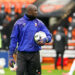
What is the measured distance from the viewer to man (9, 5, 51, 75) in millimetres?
6305

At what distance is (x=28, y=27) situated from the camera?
6.30m

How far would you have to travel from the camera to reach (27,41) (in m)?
6.31

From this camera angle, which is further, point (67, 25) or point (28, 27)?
point (67, 25)

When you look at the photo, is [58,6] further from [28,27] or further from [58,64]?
[28,27]

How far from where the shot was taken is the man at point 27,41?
20.7 feet

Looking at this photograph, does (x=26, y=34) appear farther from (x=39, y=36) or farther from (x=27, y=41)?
(x=39, y=36)

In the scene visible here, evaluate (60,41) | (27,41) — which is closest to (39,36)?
(27,41)

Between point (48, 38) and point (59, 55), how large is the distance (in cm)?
922

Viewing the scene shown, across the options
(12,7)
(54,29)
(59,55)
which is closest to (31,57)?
(59,55)

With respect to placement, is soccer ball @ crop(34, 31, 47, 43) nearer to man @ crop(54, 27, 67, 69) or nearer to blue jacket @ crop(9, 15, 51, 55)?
blue jacket @ crop(9, 15, 51, 55)

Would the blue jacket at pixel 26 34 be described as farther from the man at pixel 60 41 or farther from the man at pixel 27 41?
the man at pixel 60 41

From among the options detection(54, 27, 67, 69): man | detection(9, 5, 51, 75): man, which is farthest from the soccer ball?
detection(54, 27, 67, 69): man

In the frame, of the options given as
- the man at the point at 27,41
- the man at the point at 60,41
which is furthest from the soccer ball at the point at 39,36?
the man at the point at 60,41

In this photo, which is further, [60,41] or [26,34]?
[60,41]
